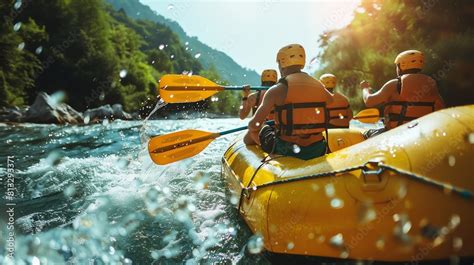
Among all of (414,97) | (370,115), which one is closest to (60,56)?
(370,115)

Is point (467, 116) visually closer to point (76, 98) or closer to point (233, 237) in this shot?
point (233, 237)

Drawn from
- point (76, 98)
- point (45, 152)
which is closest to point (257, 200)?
point (45, 152)

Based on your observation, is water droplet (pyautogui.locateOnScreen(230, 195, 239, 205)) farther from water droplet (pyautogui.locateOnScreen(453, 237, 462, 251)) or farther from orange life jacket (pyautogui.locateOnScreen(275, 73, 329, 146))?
water droplet (pyautogui.locateOnScreen(453, 237, 462, 251))

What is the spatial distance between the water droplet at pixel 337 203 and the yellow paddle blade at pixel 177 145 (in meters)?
2.66

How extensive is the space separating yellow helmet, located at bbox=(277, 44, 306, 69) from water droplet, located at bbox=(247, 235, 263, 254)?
181 centimetres

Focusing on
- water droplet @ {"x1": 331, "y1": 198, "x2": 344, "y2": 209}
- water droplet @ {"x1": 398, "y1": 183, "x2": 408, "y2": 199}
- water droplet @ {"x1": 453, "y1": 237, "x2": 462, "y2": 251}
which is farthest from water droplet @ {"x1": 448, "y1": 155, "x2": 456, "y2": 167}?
water droplet @ {"x1": 331, "y1": 198, "x2": 344, "y2": 209}

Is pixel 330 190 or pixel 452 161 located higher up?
pixel 452 161

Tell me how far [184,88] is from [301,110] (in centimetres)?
265

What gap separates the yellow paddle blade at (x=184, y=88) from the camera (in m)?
5.44

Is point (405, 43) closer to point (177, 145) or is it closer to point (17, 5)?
point (177, 145)

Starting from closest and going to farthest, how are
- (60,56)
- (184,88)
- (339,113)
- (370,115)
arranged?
(184,88) → (370,115) → (339,113) → (60,56)

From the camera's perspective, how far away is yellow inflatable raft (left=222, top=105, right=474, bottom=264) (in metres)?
2.08

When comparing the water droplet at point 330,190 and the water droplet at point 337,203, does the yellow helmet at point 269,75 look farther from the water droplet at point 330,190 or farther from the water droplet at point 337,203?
the water droplet at point 337,203

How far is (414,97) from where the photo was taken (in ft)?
14.0
